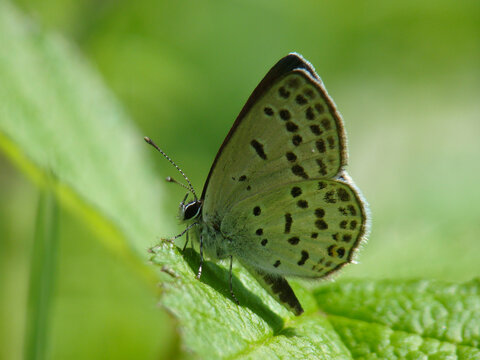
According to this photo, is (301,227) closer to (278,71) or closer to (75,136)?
(278,71)

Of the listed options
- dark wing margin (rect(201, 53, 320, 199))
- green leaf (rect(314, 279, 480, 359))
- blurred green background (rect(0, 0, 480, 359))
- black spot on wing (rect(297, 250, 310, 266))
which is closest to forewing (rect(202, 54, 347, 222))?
dark wing margin (rect(201, 53, 320, 199))

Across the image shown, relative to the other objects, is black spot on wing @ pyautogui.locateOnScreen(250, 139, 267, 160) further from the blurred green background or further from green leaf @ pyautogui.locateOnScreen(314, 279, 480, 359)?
the blurred green background

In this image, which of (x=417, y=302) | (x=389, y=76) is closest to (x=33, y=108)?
(x=417, y=302)

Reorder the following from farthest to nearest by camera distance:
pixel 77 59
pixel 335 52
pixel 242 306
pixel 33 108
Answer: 1. pixel 335 52
2. pixel 77 59
3. pixel 33 108
4. pixel 242 306

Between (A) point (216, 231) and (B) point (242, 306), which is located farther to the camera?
(A) point (216, 231)

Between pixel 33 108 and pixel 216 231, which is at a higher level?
pixel 33 108

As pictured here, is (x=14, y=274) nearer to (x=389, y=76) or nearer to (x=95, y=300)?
(x=95, y=300)

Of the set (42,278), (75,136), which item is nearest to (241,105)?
(75,136)

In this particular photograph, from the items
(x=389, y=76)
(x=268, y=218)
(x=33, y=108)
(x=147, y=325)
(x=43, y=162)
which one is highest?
(x=389, y=76)
